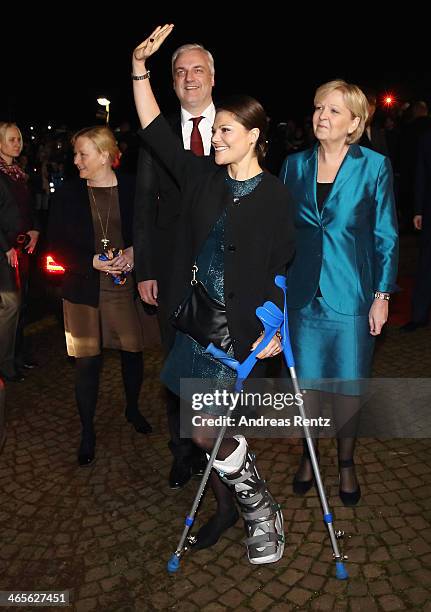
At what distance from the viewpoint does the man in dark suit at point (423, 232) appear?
638 cm

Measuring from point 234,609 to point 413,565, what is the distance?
947mm

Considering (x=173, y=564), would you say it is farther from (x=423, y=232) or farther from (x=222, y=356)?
(x=423, y=232)

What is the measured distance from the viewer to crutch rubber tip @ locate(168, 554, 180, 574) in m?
3.09

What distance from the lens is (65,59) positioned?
1462 inches

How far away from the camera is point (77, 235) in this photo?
163 inches

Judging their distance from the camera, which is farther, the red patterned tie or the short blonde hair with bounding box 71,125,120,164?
the short blonde hair with bounding box 71,125,120,164

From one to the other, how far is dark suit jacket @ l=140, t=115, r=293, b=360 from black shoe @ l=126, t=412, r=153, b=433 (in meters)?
1.83

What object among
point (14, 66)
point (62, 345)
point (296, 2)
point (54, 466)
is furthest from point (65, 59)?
point (54, 466)

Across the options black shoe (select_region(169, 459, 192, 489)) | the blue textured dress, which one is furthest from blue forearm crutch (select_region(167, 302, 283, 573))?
black shoe (select_region(169, 459, 192, 489))

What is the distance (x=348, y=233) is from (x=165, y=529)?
199 cm

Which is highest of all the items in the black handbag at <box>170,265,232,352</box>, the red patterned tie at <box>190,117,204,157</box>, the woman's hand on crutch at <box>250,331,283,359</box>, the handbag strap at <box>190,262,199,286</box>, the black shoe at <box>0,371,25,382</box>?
the red patterned tie at <box>190,117,204,157</box>

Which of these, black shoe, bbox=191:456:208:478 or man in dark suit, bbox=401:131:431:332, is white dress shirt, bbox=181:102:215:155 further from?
man in dark suit, bbox=401:131:431:332

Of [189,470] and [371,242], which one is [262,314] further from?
[189,470]

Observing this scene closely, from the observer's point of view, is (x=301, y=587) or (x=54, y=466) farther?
(x=54, y=466)
